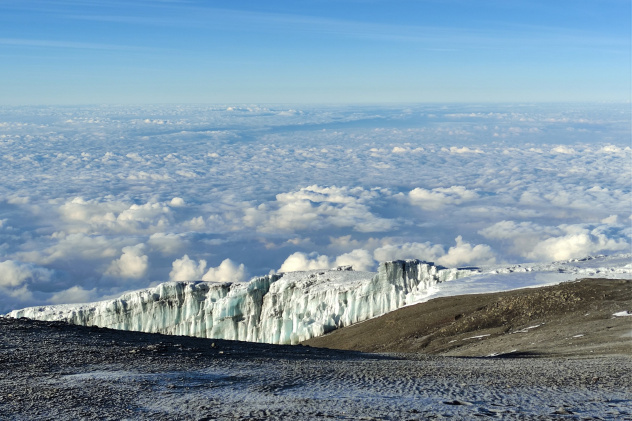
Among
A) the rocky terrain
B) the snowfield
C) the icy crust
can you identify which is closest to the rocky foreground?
the rocky terrain

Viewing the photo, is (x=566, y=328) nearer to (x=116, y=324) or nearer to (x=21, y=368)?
(x=21, y=368)

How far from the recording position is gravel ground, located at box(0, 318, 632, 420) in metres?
11.0

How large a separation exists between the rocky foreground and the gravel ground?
0.09 feet

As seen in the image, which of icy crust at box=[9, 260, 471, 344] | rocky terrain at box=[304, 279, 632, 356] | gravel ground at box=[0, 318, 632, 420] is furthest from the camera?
icy crust at box=[9, 260, 471, 344]

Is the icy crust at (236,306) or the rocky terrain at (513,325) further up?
the rocky terrain at (513,325)

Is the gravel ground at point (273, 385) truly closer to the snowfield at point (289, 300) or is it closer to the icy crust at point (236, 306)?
the snowfield at point (289, 300)

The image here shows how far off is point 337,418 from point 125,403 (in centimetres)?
436

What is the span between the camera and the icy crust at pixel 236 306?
203 ft

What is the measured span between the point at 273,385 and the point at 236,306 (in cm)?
5560

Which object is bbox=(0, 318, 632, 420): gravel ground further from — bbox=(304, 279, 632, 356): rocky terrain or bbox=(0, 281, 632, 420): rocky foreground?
bbox=(304, 279, 632, 356): rocky terrain

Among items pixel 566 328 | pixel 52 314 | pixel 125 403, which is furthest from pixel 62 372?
pixel 52 314

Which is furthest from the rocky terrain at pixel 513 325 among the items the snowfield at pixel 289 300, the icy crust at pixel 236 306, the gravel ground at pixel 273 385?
the icy crust at pixel 236 306

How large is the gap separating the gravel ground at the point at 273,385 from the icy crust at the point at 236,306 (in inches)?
1682

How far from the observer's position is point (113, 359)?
651 inches
